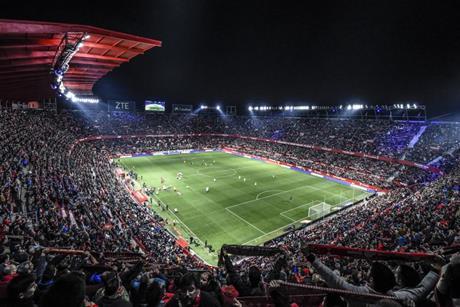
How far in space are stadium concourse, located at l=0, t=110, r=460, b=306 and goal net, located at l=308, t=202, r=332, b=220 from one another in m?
1.72

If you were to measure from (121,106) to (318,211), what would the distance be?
75.3 m

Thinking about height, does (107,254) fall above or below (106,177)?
above

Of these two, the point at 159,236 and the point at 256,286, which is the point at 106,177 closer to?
the point at 159,236

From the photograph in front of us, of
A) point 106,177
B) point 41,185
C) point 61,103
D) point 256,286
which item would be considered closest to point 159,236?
point 41,185

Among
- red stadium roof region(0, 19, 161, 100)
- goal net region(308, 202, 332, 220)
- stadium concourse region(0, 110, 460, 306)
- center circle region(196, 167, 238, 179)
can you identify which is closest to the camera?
stadium concourse region(0, 110, 460, 306)

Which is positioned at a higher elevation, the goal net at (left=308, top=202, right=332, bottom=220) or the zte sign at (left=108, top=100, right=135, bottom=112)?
the zte sign at (left=108, top=100, right=135, bottom=112)

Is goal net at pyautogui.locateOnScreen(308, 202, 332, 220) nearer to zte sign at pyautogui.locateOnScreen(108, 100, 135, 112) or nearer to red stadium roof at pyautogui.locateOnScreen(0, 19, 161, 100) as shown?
red stadium roof at pyautogui.locateOnScreen(0, 19, 161, 100)

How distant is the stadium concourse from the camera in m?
3.18

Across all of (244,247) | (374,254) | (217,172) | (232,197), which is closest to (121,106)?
(217,172)

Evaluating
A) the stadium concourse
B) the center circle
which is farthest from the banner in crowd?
the center circle

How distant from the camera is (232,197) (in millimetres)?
36750

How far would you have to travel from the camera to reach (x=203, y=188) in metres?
39.9

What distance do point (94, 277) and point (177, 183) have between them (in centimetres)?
3714

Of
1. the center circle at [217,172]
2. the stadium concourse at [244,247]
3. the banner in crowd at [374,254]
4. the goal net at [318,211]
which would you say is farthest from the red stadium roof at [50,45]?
the center circle at [217,172]
